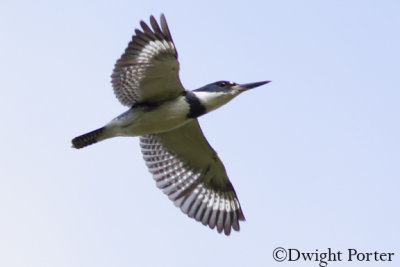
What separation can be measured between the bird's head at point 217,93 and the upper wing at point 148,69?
30cm

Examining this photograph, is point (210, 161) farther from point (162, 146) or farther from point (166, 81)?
point (166, 81)

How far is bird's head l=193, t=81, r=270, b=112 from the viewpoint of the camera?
10523mm

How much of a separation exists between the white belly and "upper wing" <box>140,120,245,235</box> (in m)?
0.73

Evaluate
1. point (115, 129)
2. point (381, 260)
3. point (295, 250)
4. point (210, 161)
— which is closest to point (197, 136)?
point (210, 161)

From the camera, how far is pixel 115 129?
10.6 metres

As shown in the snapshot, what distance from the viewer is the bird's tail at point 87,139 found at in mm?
10609

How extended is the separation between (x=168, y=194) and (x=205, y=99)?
1.72 metres

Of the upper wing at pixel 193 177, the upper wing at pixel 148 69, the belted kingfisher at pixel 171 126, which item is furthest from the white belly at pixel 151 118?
the upper wing at pixel 193 177

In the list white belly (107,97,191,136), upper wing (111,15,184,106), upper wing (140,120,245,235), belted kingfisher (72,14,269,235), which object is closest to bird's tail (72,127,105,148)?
belted kingfisher (72,14,269,235)

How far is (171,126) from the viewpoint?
34.9ft

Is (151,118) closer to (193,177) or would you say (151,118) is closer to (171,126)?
(171,126)

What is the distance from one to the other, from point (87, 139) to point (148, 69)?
4.08ft

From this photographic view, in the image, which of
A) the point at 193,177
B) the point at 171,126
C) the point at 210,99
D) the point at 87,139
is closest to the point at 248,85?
the point at 210,99

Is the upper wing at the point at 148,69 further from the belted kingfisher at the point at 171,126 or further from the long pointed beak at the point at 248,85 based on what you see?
the long pointed beak at the point at 248,85
